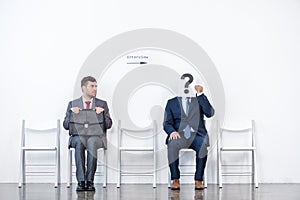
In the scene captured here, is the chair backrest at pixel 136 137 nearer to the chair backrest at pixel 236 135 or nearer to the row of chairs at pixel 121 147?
the row of chairs at pixel 121 147

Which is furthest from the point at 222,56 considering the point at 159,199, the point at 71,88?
the point at 159,199

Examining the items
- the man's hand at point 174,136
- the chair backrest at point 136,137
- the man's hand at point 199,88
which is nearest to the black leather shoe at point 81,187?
the chair backrest at point 136,137

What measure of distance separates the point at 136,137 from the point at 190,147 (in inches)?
30.5

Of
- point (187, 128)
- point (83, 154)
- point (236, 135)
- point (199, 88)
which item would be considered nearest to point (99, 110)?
point (83, 154)

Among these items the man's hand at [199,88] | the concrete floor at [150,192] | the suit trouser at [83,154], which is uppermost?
the man's hand at [199,88]

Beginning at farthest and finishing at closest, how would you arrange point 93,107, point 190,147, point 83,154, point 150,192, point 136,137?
point 136,137, point 93,107, point 190,147, point 83,154, point 150,192

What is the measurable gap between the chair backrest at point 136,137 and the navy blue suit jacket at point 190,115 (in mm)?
432

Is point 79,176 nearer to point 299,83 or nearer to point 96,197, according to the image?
point 96,197

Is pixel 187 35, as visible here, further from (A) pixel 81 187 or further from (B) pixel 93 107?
(A) pixel 81 187

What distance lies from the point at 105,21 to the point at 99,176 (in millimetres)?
1738

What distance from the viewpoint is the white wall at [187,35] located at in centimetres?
567

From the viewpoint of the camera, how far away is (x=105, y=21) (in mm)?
5723

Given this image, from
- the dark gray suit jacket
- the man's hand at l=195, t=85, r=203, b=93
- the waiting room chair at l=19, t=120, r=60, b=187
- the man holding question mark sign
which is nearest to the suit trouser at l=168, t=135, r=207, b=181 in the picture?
the man holding question mark sign

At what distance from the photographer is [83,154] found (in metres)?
5.00
